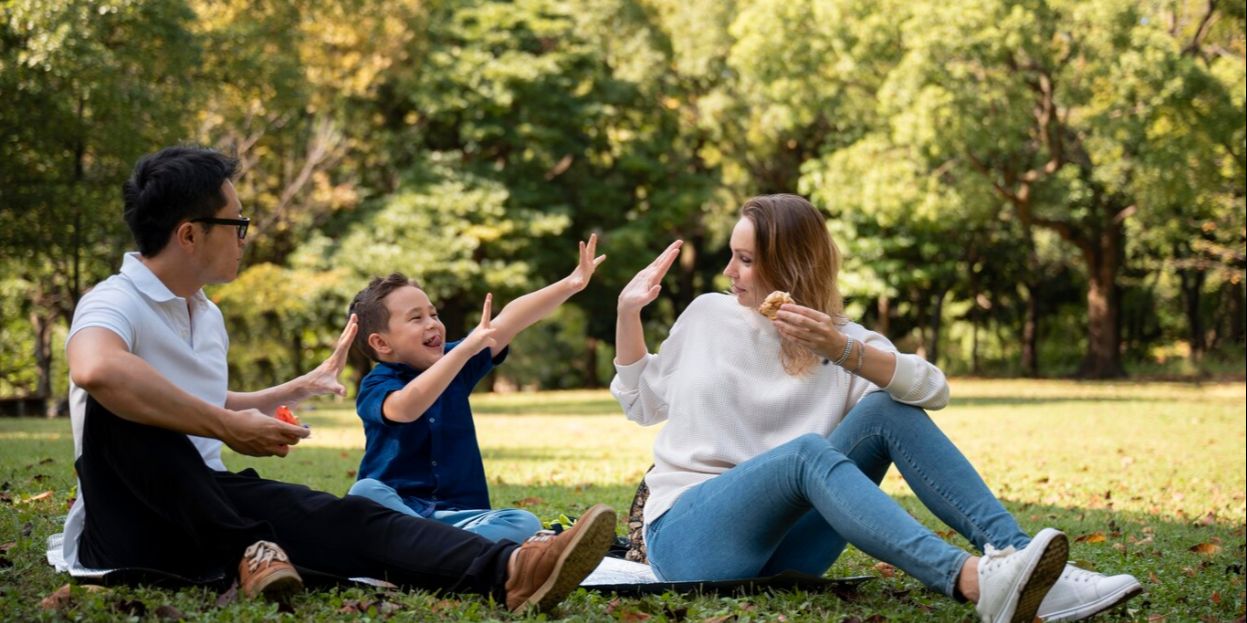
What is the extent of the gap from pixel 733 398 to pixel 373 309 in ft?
5.10

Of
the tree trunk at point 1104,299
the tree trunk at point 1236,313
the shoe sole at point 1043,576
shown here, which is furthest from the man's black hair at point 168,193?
the tree trunk at point 1236,313

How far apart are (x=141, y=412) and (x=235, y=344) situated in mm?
27460

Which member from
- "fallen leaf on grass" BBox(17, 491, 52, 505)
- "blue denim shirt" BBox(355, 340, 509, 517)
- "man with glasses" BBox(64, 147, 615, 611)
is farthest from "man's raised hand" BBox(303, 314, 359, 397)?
"fallen leaf on grass" BBox(17, 491, 52, 505)

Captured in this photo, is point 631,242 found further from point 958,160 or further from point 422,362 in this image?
point 422,362

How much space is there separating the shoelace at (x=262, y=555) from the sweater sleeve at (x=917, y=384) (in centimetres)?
210

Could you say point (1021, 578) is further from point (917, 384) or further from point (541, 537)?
point (541, 537)

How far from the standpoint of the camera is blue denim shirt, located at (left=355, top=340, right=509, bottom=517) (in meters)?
4.99

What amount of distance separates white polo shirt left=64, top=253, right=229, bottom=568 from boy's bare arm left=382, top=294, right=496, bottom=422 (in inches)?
24.4

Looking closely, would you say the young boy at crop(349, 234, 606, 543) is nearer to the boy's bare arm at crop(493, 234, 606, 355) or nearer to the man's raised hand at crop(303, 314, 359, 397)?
the boy's bare arm at crop(493, 234, 606, 355)

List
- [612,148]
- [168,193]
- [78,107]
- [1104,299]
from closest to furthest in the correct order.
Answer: [168,193], [78,107], [1104,299], [612,148]

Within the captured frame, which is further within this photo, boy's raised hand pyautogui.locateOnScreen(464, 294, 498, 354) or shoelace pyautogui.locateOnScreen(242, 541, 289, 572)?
boy's raised hand pyautogui.locateOnScreen(464, 294, 498, 354)

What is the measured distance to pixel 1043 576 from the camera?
12.5 ft

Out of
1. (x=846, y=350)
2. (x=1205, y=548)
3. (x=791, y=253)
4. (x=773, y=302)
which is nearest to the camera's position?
(x=846, y=350)

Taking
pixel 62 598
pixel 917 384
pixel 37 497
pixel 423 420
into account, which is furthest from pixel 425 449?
pixel 37 497
